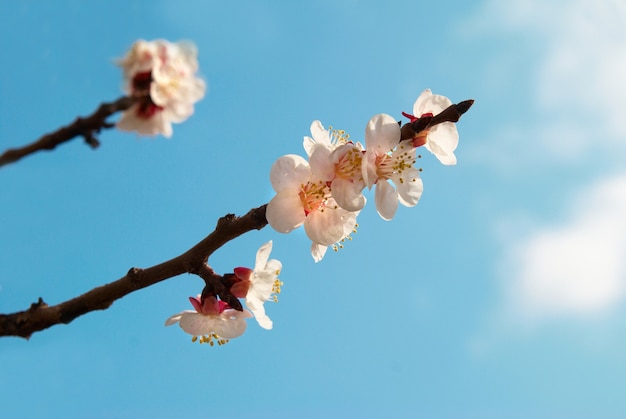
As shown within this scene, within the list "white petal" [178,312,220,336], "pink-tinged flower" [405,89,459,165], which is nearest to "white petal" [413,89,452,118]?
"pink-tinged flower" [405,89,459,165]

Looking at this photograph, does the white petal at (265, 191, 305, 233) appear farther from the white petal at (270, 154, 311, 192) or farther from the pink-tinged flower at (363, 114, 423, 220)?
the pink-tinged flower at (363, 114, 423, 220)

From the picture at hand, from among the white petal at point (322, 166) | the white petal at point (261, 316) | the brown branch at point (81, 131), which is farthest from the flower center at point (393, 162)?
the brown branch at point (81, 131)

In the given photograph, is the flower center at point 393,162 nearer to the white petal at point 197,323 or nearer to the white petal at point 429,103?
the white petal at point 429,103

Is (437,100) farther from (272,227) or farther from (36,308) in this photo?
(36,308)

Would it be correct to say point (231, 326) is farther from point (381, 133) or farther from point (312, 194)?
point (381, 133)

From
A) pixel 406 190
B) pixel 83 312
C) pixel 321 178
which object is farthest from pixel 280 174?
pixel 83 312

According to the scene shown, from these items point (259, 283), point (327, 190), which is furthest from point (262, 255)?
point (327, 190)
